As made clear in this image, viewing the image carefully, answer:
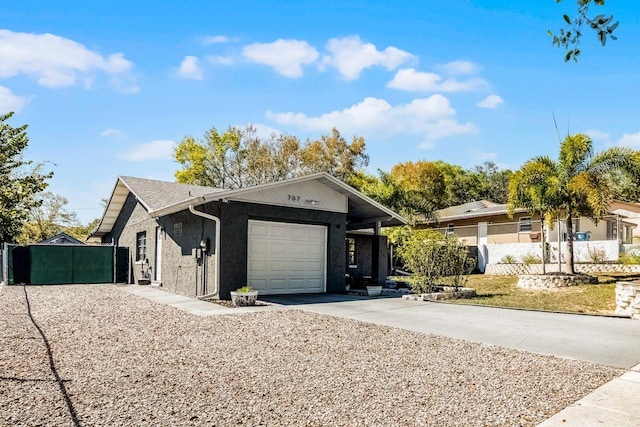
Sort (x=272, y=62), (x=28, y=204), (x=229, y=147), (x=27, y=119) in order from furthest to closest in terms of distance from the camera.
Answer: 1. (x=229, y=147)
2. (x=27, y=119)
3. (x=28, y=204)
4. (x=272, y=62)

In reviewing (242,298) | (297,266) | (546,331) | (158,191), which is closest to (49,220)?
(158,191)

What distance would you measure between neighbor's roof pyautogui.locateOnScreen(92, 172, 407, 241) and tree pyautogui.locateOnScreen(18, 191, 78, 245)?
18.9 metres

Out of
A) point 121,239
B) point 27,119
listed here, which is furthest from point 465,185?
point 27,119

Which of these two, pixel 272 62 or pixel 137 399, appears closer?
pixel 137 399

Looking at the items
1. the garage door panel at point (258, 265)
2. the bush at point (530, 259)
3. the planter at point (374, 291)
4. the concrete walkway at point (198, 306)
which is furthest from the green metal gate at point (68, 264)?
the bush at point (530, 259)

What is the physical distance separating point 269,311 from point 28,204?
13059 millimetres

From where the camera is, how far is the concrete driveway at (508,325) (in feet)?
22.2

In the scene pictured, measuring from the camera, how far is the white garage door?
13.0 m

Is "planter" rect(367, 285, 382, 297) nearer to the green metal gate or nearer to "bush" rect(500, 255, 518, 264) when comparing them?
"bush" rect(500, 255, 518, 264)

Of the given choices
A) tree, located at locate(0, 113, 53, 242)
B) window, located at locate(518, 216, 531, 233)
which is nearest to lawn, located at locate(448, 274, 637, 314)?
window, located at locate(518, 216, 531, 233)

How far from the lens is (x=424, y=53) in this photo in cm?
1162

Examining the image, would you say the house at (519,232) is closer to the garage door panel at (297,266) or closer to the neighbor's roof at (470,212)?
the neighbor's roof at (470,212)

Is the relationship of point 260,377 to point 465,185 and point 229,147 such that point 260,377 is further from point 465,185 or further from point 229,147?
point 465,185

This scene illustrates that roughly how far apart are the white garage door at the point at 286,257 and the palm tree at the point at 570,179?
26.7 feet
